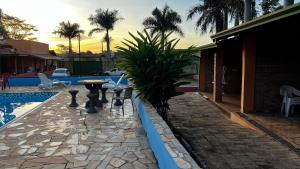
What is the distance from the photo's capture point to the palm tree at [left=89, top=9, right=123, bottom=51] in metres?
41.7

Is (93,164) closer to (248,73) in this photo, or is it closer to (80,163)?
(80,163)

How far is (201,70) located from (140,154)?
10.7 meters

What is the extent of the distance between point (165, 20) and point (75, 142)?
1311 inches

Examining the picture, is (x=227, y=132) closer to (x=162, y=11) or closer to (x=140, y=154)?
(x=140, y=154)

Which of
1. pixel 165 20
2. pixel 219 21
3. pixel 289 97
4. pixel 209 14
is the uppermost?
pixel 165 20

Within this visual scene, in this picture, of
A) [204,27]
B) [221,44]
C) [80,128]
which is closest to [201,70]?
[221,44]

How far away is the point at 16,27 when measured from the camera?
172 feet

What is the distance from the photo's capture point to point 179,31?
38.8 m

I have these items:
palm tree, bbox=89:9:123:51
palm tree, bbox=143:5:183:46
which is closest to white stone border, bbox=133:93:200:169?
palm tree, bbox=143:5:183:46

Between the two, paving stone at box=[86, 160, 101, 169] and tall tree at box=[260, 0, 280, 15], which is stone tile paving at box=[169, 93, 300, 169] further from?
tall tree at box=[260, 0, 280, 15]

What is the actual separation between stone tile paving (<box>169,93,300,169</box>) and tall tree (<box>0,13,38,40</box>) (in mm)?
46248

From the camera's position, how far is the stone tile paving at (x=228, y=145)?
5.38m

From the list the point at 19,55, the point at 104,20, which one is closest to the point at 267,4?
the point at 104,20

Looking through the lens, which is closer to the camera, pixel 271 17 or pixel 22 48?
pixel 271 17
